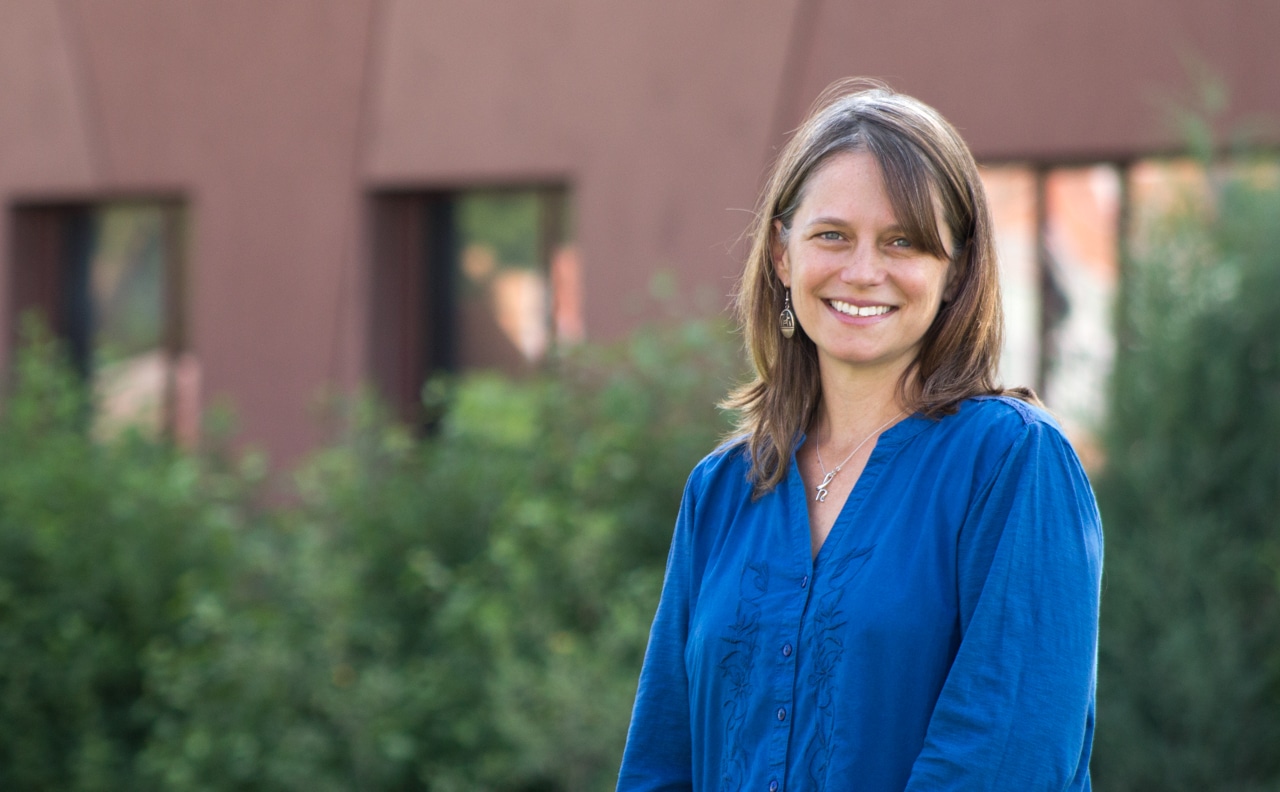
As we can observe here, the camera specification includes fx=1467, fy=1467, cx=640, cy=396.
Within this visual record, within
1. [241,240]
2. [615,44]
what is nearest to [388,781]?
[615,44]

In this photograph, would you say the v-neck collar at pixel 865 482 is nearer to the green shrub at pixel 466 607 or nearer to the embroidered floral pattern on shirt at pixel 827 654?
the embroidered floral pattern on shirt at pixel 827 654

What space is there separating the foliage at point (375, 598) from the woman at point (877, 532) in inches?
90.2

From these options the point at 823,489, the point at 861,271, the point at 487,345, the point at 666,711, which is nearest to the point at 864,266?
the point at 861,271

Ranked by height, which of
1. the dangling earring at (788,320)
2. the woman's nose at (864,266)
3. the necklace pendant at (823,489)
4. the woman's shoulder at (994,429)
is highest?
the woman's nose at (864,266)

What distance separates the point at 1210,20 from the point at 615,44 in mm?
2839

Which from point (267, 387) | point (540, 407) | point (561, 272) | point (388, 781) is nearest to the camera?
point (388, 781)

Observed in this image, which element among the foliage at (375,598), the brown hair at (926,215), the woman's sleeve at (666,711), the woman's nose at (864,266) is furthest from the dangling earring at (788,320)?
the foliage at (375,598)

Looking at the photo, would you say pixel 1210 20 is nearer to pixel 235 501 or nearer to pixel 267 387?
pixel 235 501

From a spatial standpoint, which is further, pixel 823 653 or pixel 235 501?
pixel 235 501

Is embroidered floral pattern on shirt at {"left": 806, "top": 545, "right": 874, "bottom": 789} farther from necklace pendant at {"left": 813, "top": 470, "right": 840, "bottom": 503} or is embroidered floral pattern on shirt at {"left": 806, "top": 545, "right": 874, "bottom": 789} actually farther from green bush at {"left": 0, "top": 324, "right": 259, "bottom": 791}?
green bush at {"left": 0, "top": 324, "right": 259, "bottom": 791}

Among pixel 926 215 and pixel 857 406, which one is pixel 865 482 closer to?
pixel 857 406

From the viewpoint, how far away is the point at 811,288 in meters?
2.10

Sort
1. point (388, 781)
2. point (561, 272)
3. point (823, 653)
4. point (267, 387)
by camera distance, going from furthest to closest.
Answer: point (267, 387) < point (561, 272) < point (388, 781) < point (823, 653)

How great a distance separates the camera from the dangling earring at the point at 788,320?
7.46 ft
